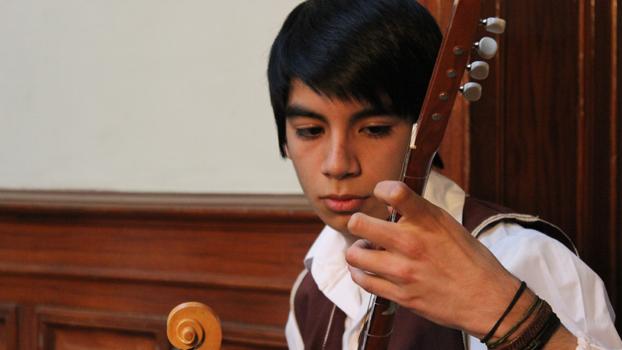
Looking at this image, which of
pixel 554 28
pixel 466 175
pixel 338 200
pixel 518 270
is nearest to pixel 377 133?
pixel 338 200

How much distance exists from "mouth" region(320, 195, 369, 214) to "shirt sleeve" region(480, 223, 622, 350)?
202 millimetres

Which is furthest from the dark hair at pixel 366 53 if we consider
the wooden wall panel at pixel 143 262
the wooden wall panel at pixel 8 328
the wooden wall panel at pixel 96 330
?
the wooden wall panel at pixel 8 328

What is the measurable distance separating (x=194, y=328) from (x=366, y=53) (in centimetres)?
46

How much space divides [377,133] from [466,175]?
1.46 ft

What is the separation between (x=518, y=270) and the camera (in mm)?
1256

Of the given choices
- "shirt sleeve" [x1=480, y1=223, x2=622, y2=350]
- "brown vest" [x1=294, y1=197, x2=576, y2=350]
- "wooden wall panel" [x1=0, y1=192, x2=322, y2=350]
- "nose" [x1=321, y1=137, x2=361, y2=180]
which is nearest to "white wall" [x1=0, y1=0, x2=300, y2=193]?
"wooden wall panel" [x1=0, y1=192, x2=322, y2=350]

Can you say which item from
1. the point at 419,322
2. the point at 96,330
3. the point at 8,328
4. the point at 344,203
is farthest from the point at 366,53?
the point at 8,328

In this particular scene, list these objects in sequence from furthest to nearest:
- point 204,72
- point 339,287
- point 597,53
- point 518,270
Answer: point 204,72
point 597,53
point 339,287
point 518,270

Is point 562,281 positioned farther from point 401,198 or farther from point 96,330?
point 96,330

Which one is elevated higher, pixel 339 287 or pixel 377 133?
pixel 377 133

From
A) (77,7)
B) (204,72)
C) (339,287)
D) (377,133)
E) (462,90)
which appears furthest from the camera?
(77,7)

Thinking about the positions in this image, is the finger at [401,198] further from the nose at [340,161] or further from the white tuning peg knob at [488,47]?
the nose at [340,161]

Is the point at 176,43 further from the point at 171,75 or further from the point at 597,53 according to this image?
the point at 597,53

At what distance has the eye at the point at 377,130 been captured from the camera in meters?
1.36
